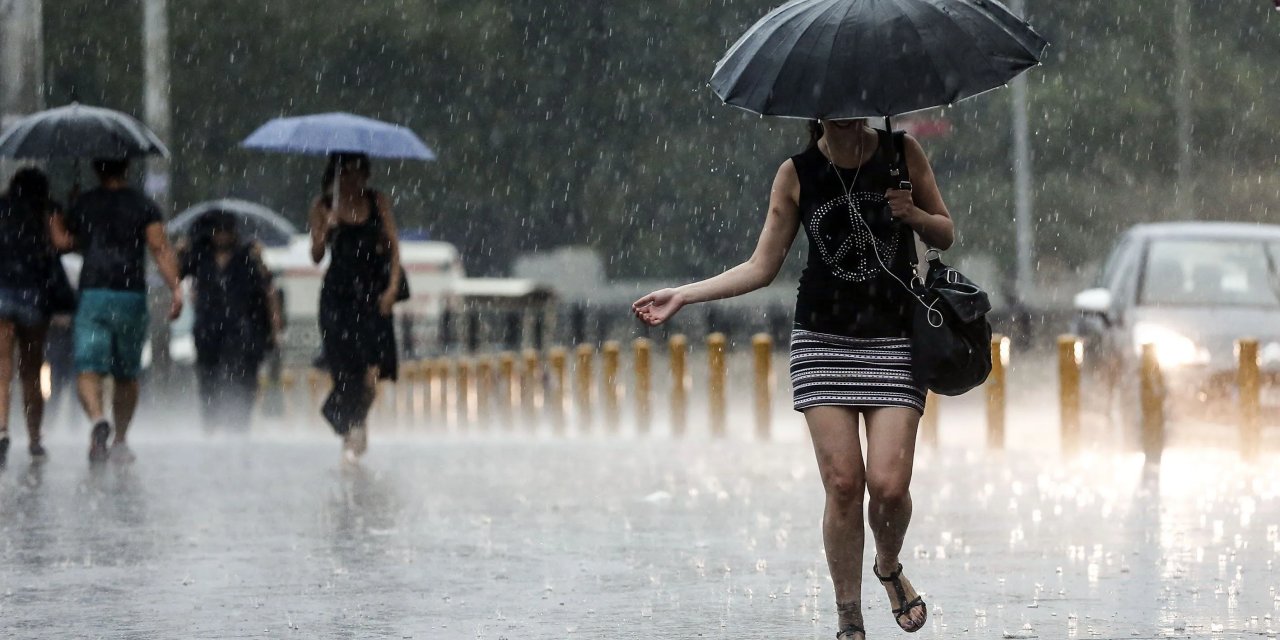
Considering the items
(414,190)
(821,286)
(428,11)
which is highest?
(428,11)

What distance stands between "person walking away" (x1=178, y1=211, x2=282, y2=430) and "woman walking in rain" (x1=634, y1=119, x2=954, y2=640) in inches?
407

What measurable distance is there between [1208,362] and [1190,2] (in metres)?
32.3

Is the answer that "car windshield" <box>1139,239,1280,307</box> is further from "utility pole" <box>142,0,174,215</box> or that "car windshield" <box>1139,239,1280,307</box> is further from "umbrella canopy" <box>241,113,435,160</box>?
"utility pole" <box>142,0,174,215</box>

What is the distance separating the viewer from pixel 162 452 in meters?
13.6

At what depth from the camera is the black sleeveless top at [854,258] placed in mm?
6020

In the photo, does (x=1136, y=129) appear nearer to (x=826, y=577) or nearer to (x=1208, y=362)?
(x=1208, y=362)

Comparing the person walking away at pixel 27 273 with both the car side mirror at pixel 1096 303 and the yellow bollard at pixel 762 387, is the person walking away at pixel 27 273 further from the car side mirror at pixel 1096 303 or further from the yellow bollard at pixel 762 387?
the car side mirror at pixel 1096 303

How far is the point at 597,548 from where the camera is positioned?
8.70 m

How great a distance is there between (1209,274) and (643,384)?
5.17 m

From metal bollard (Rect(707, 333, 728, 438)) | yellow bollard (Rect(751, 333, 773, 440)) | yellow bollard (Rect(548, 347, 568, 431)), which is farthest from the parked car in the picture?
yellow bollard (Rect(548, 347, 568, 431))

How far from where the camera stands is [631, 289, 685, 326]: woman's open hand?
603cm

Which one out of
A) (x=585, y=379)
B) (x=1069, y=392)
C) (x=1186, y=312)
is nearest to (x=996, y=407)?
(x=1069, y=392)

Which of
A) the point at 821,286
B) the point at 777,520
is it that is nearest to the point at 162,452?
the point at 777,520

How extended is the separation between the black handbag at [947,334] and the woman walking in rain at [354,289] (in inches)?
243
